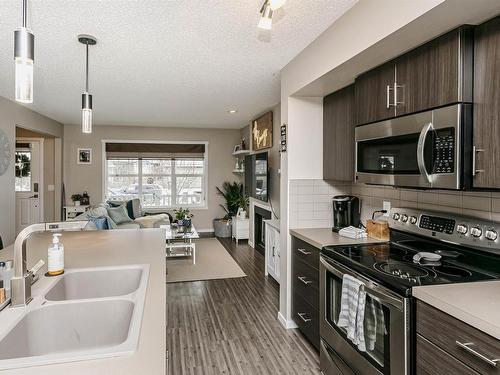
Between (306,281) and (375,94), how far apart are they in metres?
1.49

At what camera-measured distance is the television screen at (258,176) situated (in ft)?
17.4

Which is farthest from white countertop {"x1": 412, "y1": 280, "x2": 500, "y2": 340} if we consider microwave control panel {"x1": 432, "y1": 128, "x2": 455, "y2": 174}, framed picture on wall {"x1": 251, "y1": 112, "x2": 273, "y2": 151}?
framed picture on wall {"x1": 251, "y1": 112, "x2": 273, "y2": 151}

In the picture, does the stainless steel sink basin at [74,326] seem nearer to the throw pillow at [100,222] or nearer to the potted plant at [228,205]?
the throw pillow at [100,222]

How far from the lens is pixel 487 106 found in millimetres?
1442

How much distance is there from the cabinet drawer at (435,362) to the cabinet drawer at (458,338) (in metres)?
0.02

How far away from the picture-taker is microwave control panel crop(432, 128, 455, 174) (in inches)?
61.1

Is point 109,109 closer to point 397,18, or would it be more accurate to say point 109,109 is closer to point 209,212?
point 209,212

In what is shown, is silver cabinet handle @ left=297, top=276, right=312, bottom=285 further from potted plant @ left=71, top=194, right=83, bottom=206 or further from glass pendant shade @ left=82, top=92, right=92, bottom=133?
potted plant @ left=71, top=194, right=83, bottom=206

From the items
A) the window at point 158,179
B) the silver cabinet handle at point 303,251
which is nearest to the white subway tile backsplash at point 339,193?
the silver cabinet handle at point 303,251

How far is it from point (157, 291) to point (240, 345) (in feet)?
5.28

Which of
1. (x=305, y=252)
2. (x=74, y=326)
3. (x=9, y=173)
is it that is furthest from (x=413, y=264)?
(x=9, y=173)

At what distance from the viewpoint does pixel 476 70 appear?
1490 millimetres

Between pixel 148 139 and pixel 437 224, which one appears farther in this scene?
pixel 148 139

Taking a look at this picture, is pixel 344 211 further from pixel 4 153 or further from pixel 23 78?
pixel 4 153
